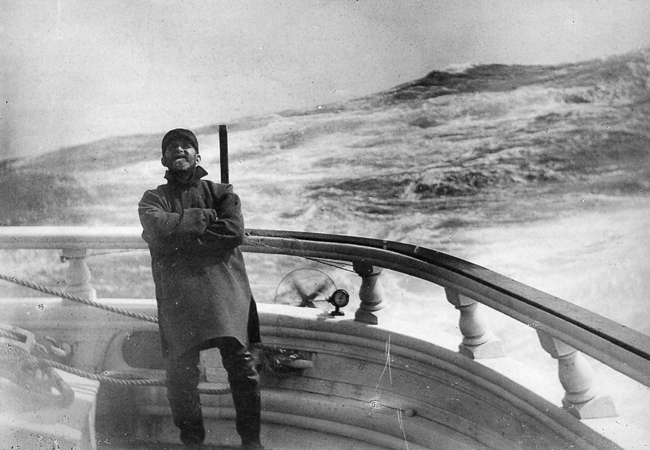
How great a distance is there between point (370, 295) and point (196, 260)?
48cm

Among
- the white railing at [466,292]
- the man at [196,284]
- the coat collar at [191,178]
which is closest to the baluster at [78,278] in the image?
the white railing at [466,292]

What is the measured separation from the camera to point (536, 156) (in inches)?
72.6

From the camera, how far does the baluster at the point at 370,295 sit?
6.35ft

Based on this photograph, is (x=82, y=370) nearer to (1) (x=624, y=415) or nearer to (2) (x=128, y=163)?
(2) (x=128, y=163)

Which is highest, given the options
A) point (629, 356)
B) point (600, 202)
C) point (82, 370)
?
point (600, 202)

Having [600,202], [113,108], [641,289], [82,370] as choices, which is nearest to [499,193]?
[600,202]

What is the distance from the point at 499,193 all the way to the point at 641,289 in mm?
446

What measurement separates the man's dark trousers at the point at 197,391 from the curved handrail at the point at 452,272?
29 centimetres

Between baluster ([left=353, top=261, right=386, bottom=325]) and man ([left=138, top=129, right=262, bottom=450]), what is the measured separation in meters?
0.29

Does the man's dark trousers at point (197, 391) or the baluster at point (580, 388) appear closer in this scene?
the baluster at point (580, 388)

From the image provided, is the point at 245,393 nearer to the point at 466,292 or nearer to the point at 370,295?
the point at 370,295

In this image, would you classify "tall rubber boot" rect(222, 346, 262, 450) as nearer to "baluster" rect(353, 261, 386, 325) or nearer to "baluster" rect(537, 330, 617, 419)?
"baluster" rect(353, 261, 386, 325)

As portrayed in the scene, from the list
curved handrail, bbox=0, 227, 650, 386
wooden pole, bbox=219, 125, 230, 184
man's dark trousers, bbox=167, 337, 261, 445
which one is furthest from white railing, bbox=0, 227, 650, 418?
man's dark trousers, bbox=167, 337, 261, 445

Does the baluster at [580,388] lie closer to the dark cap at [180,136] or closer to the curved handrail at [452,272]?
the curved handrail at [452,272]
